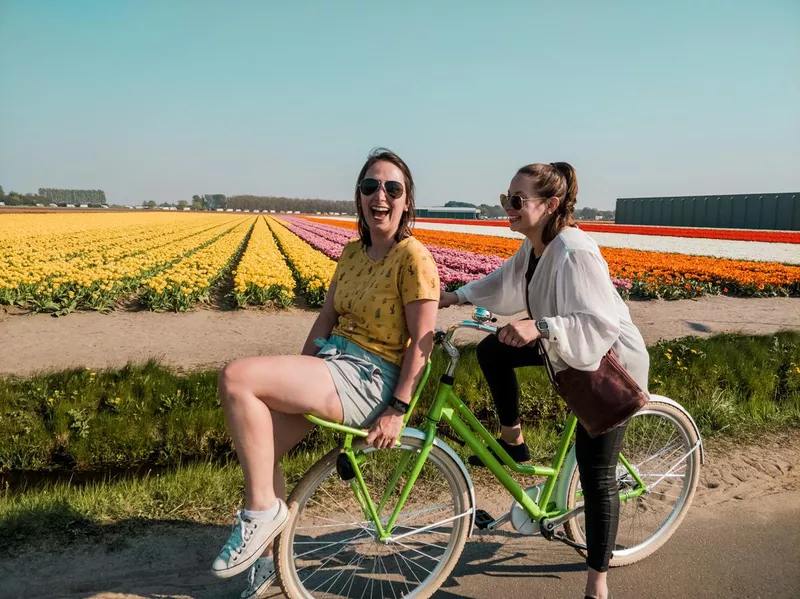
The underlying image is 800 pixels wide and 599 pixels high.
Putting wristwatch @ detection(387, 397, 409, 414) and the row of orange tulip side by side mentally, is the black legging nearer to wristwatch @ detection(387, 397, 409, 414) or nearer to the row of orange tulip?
wristwatch @ detection(387, 397, 409, 414)

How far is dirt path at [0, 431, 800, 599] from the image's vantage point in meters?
2.47

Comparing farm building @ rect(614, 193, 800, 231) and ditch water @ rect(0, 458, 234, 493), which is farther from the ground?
farm building @ rect(614, 193, 800, 231)

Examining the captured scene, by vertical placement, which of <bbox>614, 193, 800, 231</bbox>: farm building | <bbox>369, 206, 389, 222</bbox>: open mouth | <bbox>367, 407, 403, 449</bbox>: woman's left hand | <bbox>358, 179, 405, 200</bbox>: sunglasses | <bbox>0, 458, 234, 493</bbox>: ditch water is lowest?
<bbox>0, 458, 234, 493</bbox>: ditch water

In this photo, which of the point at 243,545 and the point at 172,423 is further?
the point at 172,423

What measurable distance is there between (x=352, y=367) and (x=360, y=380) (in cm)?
6

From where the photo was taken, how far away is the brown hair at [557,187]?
2348 millimetres

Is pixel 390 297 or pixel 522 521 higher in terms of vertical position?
pixel 390 297

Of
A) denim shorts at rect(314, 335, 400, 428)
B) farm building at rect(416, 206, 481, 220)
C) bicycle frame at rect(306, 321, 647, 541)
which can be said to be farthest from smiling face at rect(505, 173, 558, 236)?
farm building at rect(416, 206, 481, 220)

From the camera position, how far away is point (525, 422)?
5266 mm

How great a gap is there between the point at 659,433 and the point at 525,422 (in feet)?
7.49

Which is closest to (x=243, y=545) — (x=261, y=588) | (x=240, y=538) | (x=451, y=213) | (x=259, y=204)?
(x=240, y=538)

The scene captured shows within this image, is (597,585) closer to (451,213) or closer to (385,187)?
(385,187)

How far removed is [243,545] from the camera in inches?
82.2

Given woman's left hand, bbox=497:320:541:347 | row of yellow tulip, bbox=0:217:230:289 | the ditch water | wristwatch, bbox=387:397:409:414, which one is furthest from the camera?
row of yellow tulip, bbox=0:217:230:289
